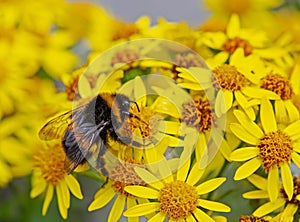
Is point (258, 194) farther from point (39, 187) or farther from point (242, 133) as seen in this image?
point (39, 187)

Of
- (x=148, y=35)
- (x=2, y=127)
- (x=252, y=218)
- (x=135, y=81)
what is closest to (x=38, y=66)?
(x=2, y=127)

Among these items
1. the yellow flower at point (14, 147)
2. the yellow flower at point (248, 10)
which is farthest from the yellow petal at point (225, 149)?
the yellow flower at point (248, 10)

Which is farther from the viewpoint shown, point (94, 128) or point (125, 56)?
point (125, 56)

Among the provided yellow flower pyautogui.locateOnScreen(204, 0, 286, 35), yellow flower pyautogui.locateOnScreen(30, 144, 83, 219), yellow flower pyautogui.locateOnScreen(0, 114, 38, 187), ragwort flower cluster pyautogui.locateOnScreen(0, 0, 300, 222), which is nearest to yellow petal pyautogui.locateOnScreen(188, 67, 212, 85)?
ragwort flower cluster pyautogui.locateOnScreen(0, 0, 300, 222)

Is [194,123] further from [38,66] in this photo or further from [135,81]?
[38,66]

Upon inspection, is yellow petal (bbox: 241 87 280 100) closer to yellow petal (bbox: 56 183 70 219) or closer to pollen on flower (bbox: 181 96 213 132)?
pollen on flower (bbox: 181 96 213 132)

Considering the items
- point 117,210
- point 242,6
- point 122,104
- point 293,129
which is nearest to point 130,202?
point 117,210
